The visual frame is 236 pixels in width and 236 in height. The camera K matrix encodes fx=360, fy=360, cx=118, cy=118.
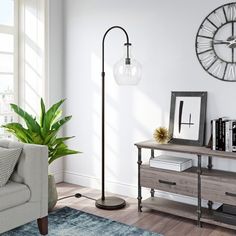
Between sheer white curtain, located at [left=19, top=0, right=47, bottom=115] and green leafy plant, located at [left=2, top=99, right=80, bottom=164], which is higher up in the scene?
sheer white curtain, located at [left=19, top=0, right=47, bottom=115]

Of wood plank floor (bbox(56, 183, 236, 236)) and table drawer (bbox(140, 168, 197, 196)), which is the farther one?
table drawer (bbox(140, 168, 197, 196))

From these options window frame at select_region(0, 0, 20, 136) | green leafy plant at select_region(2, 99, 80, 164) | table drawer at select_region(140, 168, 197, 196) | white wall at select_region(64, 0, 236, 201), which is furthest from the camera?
window frame at select_region(0, 0, 20, 136)

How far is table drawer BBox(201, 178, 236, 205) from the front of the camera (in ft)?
9.41

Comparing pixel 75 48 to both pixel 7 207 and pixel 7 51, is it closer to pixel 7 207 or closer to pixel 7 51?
pixel 7 51

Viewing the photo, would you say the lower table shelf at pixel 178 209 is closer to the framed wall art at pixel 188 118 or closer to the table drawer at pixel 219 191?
the table drawer at pixel 219 191

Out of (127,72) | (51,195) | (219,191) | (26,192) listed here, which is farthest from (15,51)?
(219,191)

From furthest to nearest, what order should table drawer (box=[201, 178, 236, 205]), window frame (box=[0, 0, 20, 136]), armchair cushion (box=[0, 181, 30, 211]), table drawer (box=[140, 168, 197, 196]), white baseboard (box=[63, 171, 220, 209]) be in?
window frame (box=[0, 0, 20, 136])
white baseboard (box=[63, 171, 220, 209])
table drawer (box=[140, 168, 197, 196])
table drawer (box=[201, 178, 236, 205])
armchair cushion (box=[0, 181, 30, 211])

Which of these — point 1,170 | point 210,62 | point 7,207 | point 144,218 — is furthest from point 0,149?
point 210,62

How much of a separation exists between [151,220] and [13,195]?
1269 millimetres

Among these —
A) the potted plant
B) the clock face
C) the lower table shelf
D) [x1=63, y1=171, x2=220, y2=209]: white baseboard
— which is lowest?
the lower table shelf

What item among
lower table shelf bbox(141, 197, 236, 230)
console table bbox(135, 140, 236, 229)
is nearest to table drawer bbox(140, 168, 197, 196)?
console table bbox(135, 140, 236, 229)

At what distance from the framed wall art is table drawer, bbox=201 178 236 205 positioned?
1.41 feet

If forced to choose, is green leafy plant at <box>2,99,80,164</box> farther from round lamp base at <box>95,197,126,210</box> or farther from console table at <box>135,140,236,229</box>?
console table at <box>135,140,236,229</box>

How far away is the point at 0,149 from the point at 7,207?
1.53 feet
